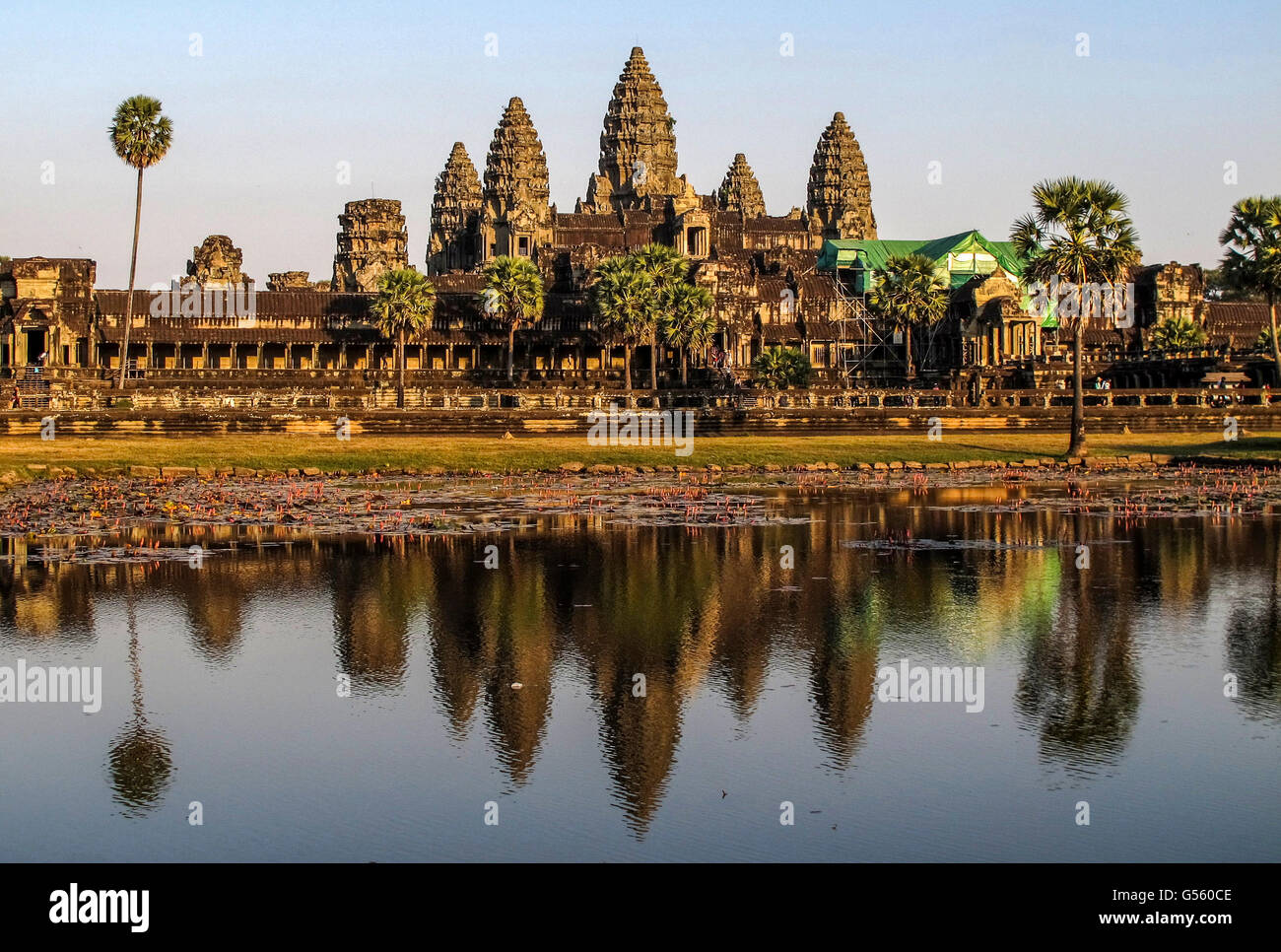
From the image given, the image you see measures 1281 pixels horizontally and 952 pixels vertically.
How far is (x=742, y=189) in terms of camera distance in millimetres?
186500

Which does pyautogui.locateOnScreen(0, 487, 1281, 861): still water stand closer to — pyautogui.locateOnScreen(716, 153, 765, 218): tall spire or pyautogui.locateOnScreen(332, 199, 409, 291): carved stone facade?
pyautogui.locateOnScreen(332, 199, 409, 291): carved stone facade

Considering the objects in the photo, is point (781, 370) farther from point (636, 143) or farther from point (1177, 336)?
point (636, 143)

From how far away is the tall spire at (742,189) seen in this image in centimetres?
18439

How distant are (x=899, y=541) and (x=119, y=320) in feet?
300

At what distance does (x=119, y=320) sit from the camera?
361 feet

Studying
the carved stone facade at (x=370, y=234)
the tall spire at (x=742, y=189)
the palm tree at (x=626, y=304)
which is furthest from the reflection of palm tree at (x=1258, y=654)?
the tall spire at (x=742, y=189)

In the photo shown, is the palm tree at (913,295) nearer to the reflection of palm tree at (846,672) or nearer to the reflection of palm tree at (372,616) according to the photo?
the reflection of palm tree at (372,616)

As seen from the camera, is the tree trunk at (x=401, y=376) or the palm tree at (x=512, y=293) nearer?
the tree trunk at (x=401, y=376)

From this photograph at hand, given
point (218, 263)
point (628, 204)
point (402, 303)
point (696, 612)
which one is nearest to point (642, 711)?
point (696, 612)

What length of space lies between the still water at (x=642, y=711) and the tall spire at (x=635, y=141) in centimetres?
13278

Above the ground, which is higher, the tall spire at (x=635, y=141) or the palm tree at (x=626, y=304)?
the tall spire at (x=635, y=141)

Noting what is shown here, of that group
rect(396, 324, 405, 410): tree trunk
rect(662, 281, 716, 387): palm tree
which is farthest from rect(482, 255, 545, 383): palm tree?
rect(662, 281, 716, 387): palm tree
